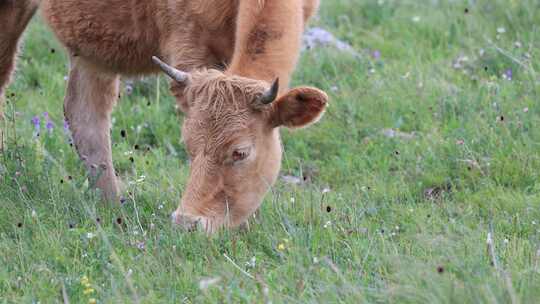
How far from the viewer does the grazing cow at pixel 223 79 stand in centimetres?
533

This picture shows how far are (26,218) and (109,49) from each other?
168 cm

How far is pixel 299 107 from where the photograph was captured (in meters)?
5.47

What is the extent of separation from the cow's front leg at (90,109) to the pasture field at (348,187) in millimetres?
147

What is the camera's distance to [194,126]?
5.37 metres

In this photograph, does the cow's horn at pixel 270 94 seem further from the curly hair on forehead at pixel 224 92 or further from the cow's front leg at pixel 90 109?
the cow's front leg at pixel 90 109

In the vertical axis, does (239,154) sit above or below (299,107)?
below

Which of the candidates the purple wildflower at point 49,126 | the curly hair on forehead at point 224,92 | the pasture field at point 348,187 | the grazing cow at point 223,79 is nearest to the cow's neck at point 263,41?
the grazing cow at point 223,79

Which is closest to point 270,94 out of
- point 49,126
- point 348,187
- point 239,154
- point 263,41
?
point 239,154

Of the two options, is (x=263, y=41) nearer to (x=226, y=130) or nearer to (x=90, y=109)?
(x=226, y=130)

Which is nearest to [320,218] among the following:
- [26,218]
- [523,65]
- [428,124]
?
[26,218]

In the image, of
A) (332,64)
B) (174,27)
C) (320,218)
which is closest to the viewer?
(320,218)

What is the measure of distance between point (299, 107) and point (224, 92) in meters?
Answer: 0.42

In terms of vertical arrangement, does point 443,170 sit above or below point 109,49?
below

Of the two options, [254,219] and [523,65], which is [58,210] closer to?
[254,219]
